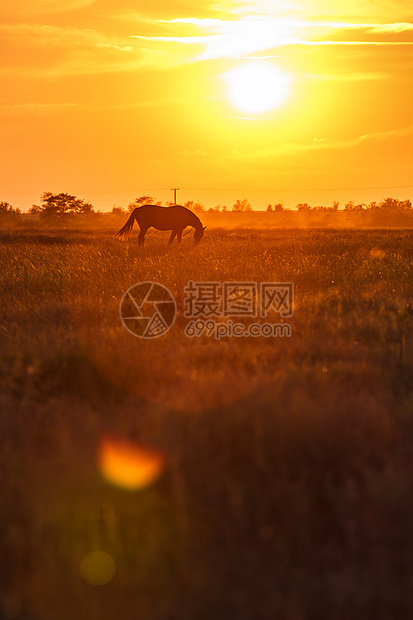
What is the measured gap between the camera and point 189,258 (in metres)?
13.9

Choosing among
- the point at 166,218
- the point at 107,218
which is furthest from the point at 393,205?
the point at 166,218

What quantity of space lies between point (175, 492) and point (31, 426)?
4.42 ft

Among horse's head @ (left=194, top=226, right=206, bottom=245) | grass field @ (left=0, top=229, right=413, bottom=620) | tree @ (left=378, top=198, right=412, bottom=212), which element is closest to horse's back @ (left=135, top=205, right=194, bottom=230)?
horse's head @ (left=194, top=226, right=206, bottom=245)

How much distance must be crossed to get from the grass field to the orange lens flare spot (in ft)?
0.14

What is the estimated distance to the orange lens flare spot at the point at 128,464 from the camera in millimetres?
3168

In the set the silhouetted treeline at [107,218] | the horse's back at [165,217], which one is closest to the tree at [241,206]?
the silhouetted treeline at [107,218]

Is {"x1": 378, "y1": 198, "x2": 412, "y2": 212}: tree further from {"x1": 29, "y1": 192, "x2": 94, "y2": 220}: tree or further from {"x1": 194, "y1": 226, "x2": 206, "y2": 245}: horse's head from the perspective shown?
{"x1": 194, "y1": 226, "x2": 206, "y2": 245}: horse's head

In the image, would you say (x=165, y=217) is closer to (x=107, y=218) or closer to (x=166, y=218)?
(x=166, y=218)

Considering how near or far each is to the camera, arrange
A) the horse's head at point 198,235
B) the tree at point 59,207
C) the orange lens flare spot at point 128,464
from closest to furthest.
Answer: the orange lens flare spot at point 128,464
the horse's head at point 198,235
the tree at point 59,207

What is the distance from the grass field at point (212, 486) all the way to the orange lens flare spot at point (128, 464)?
0.14 feet

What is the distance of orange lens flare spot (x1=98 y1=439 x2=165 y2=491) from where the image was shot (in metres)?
3.17

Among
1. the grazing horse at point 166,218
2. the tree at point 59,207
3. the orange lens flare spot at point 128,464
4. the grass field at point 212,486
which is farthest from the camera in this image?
the tree at point 59,207

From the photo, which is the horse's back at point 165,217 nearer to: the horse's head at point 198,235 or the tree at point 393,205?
the horse's head at point 198,235

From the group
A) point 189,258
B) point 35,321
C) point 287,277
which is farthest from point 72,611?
point 189,258
